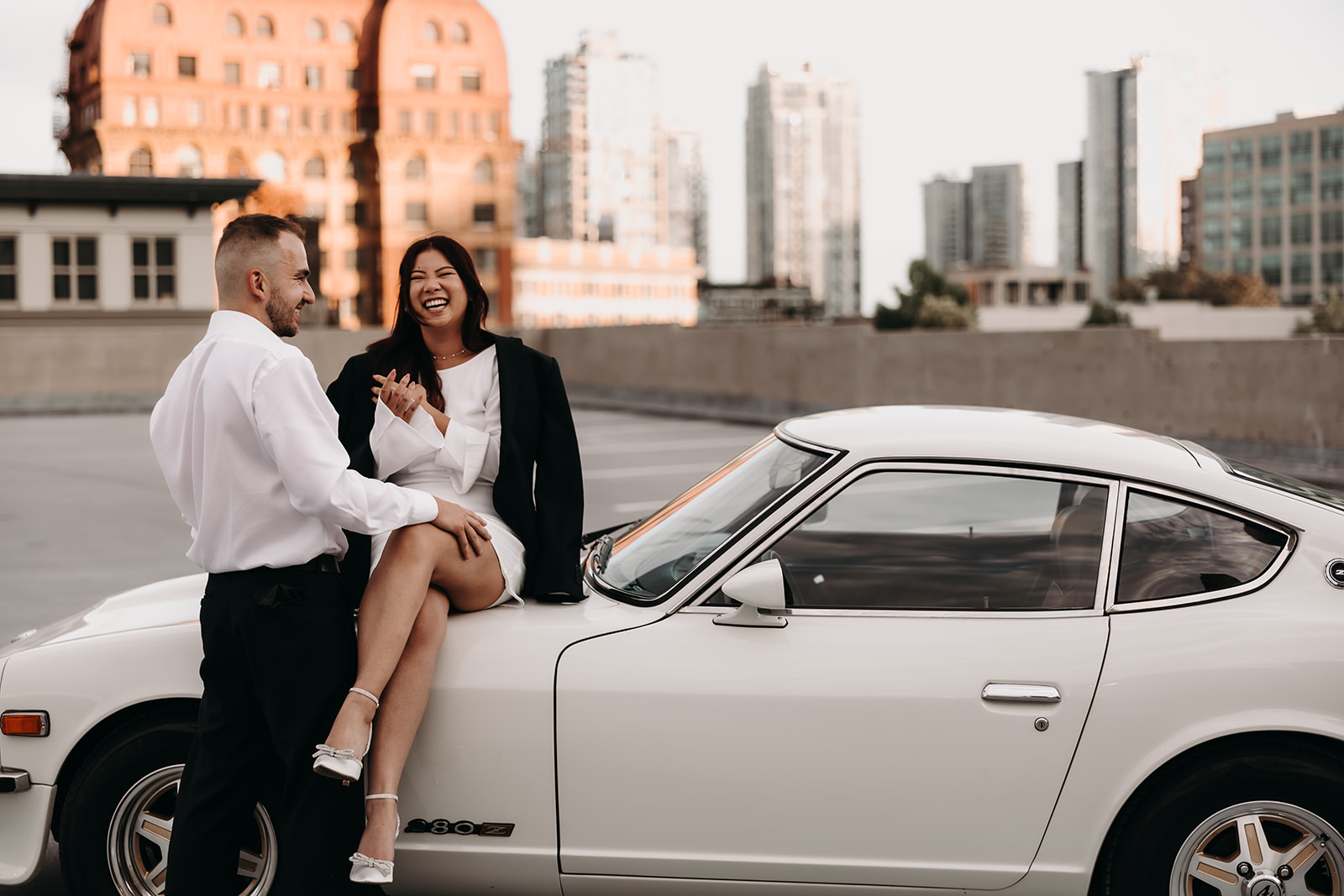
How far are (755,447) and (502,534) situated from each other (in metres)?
0.83

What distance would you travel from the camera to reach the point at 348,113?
10881 centimetres

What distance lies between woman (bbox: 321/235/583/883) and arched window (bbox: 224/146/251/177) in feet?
348

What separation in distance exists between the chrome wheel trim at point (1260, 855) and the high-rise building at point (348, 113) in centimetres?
9952

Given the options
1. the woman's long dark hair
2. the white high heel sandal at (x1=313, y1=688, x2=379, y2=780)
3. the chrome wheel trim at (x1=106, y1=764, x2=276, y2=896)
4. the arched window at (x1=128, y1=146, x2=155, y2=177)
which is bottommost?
the chrome wheel trim at (x1=106, y1=764, x2=276, y2=896)

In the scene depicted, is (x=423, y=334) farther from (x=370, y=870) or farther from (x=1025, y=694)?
(x=1025, y=694)

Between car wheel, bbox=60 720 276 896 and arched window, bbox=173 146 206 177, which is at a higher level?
arched window, bbox=173 146 206 177

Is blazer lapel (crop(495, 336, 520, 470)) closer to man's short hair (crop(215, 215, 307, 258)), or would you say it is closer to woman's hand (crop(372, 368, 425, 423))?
woman's hand (crop(372, 368, 425, 423))

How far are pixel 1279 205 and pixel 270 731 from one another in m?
181

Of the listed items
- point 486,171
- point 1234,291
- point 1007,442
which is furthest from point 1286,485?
point 1234,291

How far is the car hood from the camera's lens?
11.3 ft

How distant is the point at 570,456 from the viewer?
11.9ft

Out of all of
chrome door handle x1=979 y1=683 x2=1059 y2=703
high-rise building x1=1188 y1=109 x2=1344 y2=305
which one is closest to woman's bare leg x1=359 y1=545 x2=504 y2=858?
chrome door handle x1=979 y1=683 x2=1059 y2=703

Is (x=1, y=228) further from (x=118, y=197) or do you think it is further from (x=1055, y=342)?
(x=1055, y=342)

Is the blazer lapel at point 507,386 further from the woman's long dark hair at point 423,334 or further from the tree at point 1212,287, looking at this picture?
the tree at point 1212,287
